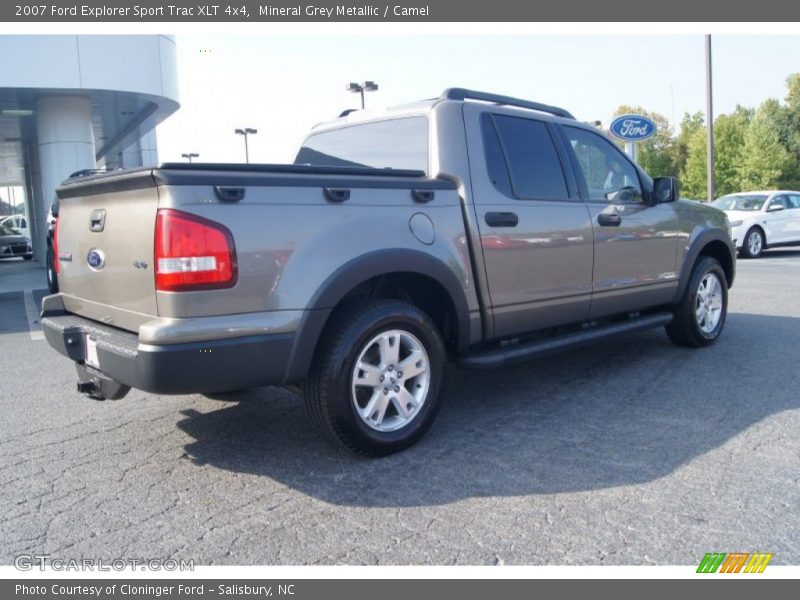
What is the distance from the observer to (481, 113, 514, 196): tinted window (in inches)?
173

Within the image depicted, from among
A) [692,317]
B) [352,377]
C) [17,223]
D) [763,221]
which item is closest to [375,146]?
[352,377]

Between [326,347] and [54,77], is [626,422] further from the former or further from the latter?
[54,77]

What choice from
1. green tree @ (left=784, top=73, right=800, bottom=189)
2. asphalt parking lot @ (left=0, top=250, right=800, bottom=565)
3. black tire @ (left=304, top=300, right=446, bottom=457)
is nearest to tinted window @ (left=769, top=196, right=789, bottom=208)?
asphalt parking lot @ (left=0, top=250, right=800, bottom=565)

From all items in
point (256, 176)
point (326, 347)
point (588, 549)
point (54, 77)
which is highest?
point (54, 77)

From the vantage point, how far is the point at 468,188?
13.8 feet

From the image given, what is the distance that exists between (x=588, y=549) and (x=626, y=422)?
163 cm

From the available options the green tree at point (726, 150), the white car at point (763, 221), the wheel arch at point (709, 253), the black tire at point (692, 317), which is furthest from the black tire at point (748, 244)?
the green tree at point (726, 150)

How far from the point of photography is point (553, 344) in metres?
4.61

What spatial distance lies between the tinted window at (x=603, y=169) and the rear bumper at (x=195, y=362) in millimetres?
2834

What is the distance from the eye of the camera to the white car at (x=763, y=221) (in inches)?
625

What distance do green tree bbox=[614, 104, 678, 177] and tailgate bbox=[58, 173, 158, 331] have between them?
176ft

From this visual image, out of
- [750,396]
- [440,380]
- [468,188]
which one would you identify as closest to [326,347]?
[440,380]

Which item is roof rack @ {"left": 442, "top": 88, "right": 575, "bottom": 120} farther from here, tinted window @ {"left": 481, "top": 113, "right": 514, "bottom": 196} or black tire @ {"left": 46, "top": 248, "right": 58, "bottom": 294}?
black tire @ {"left": 46, "top": 248, "right": 58, "bottom": 294}

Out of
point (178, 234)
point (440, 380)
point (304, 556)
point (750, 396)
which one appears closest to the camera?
point (304, 556)
